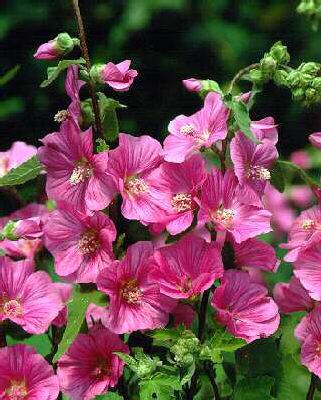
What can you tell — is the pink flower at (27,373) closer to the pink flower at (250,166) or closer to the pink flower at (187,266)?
the pink flower at (187,266)

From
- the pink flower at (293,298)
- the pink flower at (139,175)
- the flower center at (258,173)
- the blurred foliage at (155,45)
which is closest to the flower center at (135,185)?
the pink flower at (139,175)

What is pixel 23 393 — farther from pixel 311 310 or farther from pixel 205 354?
pixel 311 310

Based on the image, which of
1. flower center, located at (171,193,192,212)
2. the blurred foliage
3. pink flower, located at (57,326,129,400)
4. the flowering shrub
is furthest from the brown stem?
the blurred foliage

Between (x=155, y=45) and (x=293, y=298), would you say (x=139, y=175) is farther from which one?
(x=155, y=45)

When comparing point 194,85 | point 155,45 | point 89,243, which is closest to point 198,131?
point 194,85

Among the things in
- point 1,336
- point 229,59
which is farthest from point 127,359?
point 229,59
